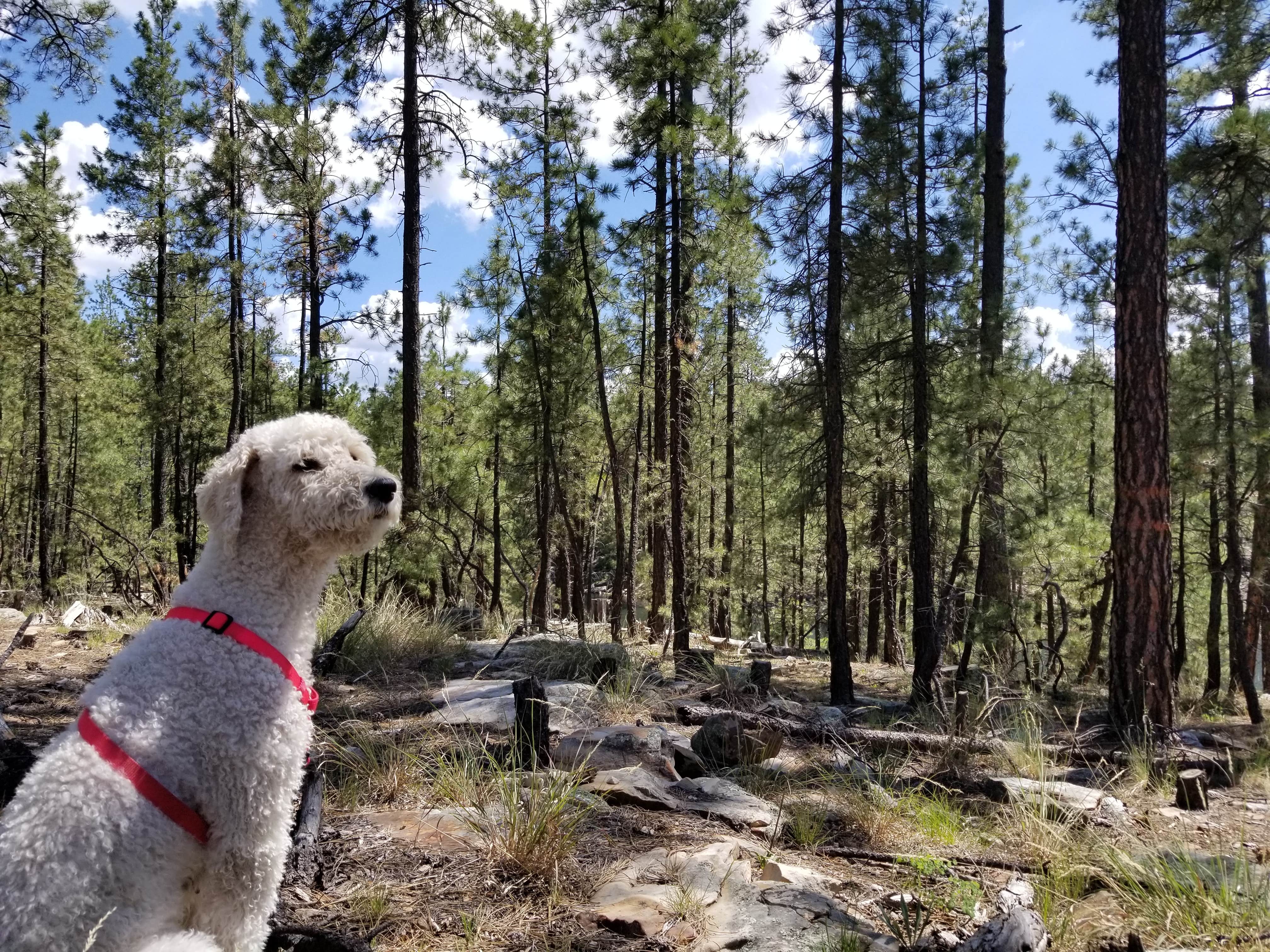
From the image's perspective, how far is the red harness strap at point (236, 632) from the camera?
6.21 feet

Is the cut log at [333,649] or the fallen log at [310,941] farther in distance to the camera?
the cut log at [333,649]

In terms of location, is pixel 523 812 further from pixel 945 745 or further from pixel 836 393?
pixel 836 393

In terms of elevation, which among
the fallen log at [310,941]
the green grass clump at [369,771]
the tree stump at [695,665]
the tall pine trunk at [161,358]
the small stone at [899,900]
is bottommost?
the tree stump at [695,665]

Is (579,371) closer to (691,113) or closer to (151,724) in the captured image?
(691,113)

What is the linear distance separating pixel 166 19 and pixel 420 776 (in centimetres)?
2110

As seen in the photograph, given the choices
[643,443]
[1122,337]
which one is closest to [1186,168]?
[1122,337]

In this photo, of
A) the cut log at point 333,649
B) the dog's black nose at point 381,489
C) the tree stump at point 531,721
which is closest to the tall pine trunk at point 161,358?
the cut log at point 333,649

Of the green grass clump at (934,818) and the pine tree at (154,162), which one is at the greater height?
the pine tree at (154,162)

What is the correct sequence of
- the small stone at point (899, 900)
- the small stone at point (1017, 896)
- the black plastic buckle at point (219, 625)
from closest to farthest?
the black plastic buckle at point (219, 625) → the small stone at point (1017, 896) → the small stone at point (899, 900)

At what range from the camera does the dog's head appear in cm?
201

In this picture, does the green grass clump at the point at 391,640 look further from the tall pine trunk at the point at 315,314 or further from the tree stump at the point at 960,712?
the tall pine trunk at the point at 315,314

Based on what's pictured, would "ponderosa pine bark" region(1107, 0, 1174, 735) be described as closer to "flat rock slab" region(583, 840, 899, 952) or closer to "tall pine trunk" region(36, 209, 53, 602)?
"flat rock slab" region(583, 840, 899, 952)

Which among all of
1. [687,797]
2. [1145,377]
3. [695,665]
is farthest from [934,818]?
[695,665]

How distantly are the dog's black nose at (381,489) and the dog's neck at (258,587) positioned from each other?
0.24 metres
